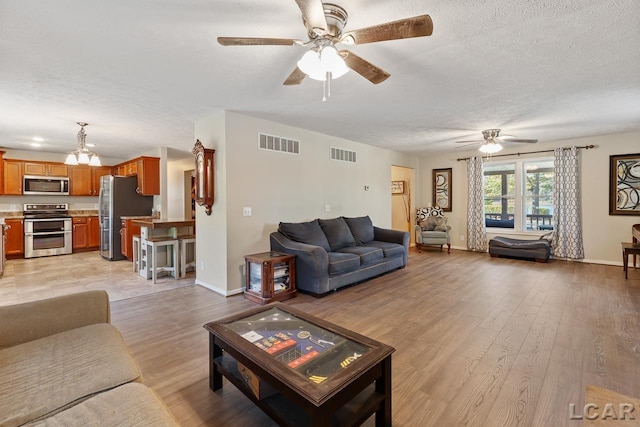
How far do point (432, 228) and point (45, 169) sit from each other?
9203mm

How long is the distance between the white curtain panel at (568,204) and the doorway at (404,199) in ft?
10.0

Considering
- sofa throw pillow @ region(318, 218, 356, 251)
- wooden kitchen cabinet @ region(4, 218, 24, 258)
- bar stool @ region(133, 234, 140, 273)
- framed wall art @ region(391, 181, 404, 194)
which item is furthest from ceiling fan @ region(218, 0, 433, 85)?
wooden kitchen cabinet @ region(4, 218, 24, 258)

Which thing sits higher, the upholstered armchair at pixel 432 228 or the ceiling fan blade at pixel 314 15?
the ceiling fan blade at pixel 314 15

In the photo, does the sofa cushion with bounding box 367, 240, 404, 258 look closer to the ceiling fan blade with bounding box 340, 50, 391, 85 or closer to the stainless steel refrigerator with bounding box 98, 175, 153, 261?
the ceiling fan blade with bounding box 340, 50, 391, 85

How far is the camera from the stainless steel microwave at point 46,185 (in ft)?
21.1

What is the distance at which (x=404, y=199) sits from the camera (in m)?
8.04

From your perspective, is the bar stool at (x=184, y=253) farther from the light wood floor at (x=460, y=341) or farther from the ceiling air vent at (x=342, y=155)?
the ceiling air vent at (x=342, y=155)

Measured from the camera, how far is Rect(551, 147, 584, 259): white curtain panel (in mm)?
5629

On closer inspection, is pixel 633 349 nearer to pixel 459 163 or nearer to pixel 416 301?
pixel 416 301

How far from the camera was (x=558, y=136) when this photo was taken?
17.9 feet

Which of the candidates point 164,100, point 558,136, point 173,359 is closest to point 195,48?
point 164,100

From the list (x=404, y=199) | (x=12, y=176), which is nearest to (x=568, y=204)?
(x=404, y=199)

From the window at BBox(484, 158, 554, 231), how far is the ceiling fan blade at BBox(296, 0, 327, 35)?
6492 millimetres

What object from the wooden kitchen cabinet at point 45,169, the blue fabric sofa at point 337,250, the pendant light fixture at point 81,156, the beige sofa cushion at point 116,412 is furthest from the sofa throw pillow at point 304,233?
the wooden kitchen cabinet at point 45,169
